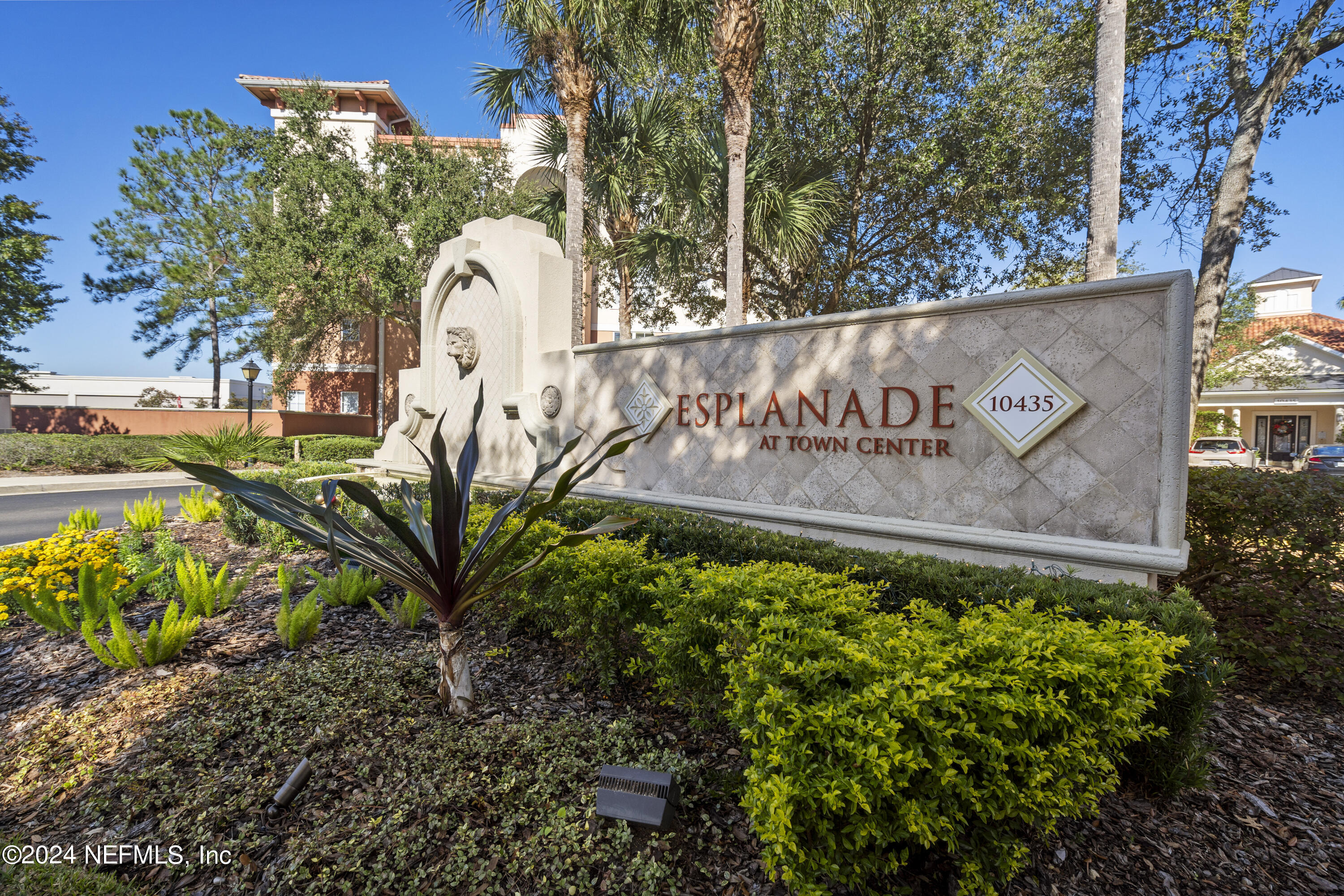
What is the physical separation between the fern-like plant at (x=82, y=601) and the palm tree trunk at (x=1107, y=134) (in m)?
9.47

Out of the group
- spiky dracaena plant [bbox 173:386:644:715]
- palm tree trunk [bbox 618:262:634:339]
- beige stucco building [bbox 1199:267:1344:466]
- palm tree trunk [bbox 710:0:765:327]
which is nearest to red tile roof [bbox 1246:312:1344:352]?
beige stucco building [bbox 1199:267:1344:466]

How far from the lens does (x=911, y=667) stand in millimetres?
2072

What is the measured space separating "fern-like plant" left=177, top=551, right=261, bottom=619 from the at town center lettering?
4047 millimetres

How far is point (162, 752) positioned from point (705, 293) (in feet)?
59.1

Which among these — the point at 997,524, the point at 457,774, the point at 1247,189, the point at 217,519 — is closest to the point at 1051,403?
the point at 997,524

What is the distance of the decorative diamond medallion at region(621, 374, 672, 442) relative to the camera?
655cm

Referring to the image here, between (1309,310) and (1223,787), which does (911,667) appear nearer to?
(1223,787)

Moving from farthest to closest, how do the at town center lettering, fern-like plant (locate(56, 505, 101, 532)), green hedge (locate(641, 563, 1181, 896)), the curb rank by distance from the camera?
the curb → fern-like plant (locate(56, 505, 101, 532)) → the at town center lettering → green hedge (locate(641, 563, 1181, 896))

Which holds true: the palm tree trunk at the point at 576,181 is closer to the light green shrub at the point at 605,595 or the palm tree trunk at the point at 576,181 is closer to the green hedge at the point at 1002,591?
the green hedge at the point at 1002,591

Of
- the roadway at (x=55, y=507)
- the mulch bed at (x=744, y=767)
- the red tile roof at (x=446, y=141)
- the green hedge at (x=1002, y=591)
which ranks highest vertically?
the red tile roof at (x=446, y=141)

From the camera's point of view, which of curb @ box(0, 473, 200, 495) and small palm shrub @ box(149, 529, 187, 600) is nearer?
small palm shrub @ box(149, 529, 187, 600)

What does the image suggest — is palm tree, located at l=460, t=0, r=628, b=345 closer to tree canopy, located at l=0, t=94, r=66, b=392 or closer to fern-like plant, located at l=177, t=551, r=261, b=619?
fern-like plant, located at l=177, t=551, r=261, b=619

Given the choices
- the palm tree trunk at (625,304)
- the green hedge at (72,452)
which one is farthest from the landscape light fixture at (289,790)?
the green hedge at (72,452)

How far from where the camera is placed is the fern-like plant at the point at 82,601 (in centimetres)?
369
